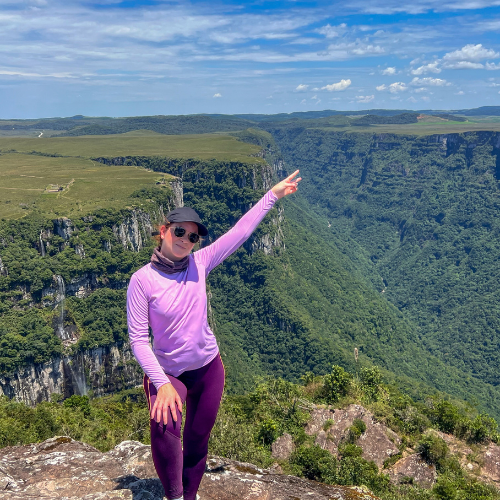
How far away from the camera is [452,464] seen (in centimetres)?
2088

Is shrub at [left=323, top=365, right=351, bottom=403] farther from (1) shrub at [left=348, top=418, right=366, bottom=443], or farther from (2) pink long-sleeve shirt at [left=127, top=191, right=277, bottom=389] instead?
(2) pink long-sleeve shirt at [left=127, top=191, right=277, bottom=389]

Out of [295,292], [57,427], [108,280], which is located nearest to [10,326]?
[108,280]

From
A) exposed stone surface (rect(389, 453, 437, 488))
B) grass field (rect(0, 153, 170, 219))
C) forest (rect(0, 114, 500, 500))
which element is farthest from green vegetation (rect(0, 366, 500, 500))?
grass field (rect(0, 153, 170, 219))

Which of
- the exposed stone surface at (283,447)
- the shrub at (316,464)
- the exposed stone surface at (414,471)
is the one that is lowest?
the exposed stone surface at (283,447)

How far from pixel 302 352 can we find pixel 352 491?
93590 mm

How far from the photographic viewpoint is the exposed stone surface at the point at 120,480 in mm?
7812

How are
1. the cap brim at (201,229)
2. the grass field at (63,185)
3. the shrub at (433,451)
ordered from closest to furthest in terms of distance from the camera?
the cap brim at (201,229) < the shrub at (433,451) < the grass field at (63,185)

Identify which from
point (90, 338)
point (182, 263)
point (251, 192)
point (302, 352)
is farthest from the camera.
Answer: point (251, 192)

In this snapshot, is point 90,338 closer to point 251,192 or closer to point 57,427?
point 57,427

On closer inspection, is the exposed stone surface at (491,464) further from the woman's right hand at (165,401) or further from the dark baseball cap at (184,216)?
the dark baseball cap at (184,216)

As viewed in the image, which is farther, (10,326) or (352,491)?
(10,326)

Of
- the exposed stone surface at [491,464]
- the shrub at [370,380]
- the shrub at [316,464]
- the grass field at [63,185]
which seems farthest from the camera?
the grass field at [63,185]

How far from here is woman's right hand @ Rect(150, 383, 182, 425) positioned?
19.2ft

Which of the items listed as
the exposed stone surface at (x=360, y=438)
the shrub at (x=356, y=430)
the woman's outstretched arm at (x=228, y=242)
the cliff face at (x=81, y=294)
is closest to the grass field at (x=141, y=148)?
the cliff face at (x=81, y=294)
